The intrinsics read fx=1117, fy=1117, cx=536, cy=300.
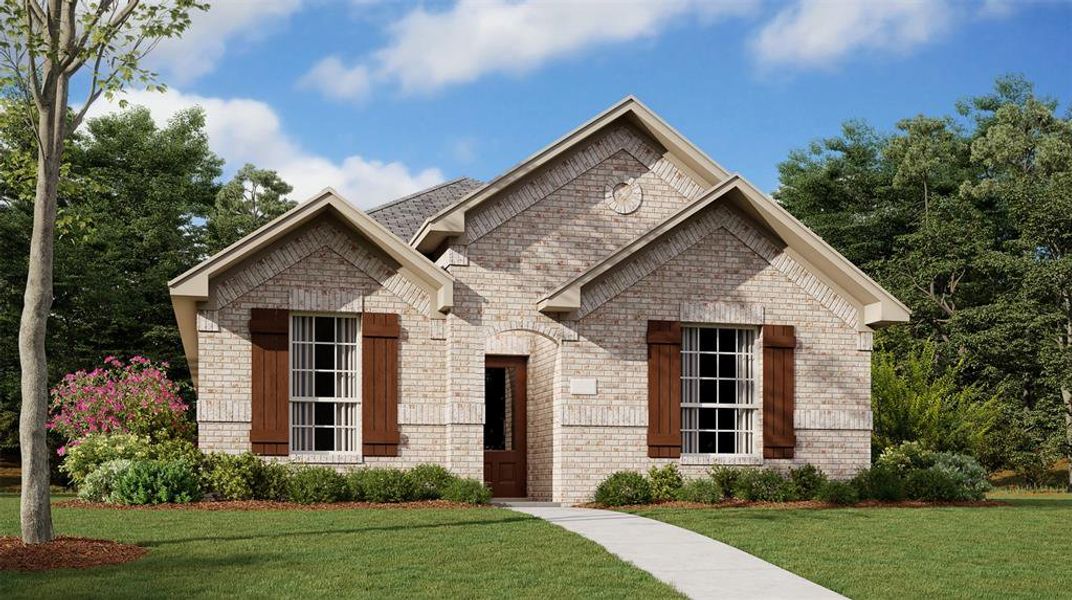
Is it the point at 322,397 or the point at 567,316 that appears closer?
the point at 322,397

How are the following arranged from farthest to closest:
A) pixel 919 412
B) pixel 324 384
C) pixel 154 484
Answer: pixel 919 412 < pixel 324 384 < pixel 154 484

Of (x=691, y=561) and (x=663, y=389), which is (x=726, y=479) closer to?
(x=663, y=389)

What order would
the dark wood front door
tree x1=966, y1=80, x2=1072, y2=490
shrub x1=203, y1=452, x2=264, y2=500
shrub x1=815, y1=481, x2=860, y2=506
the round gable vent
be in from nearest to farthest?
shrub x1=203, y1=452, x2=264, y2=500
shrub x1=815, y1=481, x2=860, y2=506
the round gable vent
the dark wood front door
tree x1=966, y1=80, x2=1072, y2=490

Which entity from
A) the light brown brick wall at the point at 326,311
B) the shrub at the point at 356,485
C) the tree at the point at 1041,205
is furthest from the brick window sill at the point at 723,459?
the tree at the point at 1041,205

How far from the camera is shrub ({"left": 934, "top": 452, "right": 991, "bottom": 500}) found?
18.1 meters

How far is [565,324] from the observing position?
58.0 feet

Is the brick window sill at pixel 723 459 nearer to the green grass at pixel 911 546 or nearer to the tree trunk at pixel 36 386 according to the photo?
the green grass at pixel 911 546

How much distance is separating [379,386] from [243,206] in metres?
22.2

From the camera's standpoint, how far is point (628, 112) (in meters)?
19.0

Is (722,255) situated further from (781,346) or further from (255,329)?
(255,329)

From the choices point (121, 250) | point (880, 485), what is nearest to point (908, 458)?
point (880, 485)

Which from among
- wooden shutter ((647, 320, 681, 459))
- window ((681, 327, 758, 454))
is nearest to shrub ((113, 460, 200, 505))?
wooden shutter ((647, 320, 681, 459))

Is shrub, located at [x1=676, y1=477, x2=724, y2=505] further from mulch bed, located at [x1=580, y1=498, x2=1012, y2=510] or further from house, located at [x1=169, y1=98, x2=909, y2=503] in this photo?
house, located at [x1=169, y1=98, x2=909, y2=503]

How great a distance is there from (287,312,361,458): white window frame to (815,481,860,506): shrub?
729 cm
